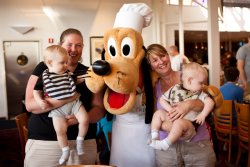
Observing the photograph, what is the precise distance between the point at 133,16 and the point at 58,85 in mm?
584

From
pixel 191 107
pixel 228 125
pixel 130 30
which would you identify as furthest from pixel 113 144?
pixel 228 125

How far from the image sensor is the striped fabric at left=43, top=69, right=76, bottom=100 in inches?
70.4

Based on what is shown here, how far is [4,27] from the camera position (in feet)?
23.7

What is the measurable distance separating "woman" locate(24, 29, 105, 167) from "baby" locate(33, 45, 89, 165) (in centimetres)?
6

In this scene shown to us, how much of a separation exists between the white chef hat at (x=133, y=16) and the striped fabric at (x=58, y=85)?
45 cm

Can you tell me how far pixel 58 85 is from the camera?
5.90 ft

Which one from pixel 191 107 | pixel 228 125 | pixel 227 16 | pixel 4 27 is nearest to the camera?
pixel 191 107

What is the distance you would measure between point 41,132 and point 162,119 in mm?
715

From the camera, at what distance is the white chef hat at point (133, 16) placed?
74.5 inches

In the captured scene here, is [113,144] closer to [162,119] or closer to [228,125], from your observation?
[162,119]

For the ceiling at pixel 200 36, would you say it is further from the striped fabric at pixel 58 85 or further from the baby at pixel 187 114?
the striped fabric at pixel 58 85

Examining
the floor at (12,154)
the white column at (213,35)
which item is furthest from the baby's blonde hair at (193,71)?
the white column at (213,35)

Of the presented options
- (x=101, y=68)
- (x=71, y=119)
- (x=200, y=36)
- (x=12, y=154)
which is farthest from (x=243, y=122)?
(x=200, y=36)

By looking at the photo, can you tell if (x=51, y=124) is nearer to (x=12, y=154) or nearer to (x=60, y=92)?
(x=60, y=92)
